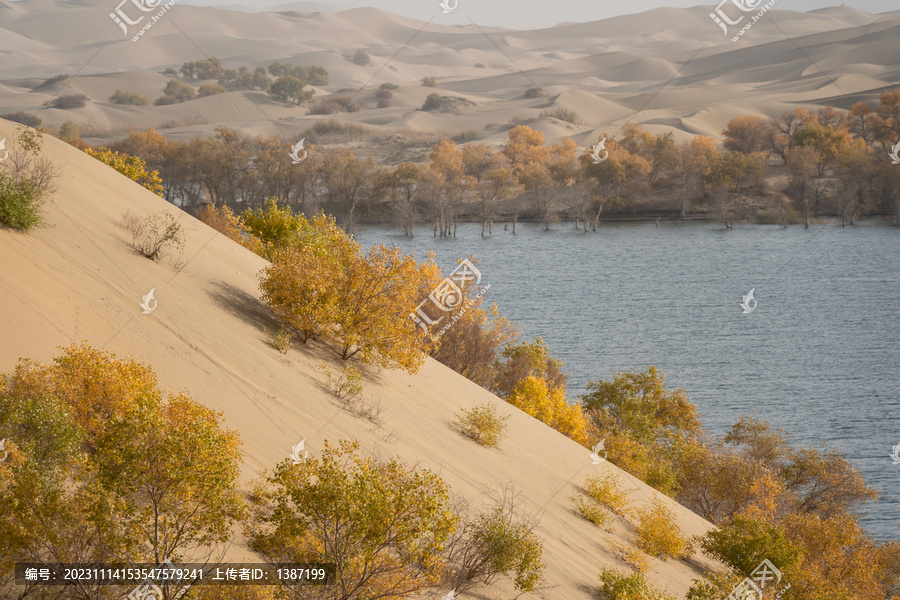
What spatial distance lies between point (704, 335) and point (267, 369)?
131 feet

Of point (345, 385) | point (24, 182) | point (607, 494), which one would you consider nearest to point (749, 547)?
point (607, 494)

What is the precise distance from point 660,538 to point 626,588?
3.33m

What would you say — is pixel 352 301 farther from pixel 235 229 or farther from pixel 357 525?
pixel 235 229

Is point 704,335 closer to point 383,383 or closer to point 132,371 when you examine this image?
point 383,383

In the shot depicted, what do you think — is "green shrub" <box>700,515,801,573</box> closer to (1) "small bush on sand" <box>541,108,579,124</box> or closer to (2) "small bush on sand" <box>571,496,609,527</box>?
(2) "small bush on sand" <box>571,496,609,527</box>

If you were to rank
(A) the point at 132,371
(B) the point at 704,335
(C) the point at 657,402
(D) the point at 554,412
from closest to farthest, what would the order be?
(A) the point at 132,371 < (D) the point at 554,412 < (C) the point at 657,402 < (B) the point at 704,335

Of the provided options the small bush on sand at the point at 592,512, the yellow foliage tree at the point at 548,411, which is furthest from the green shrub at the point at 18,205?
the yellow foliage tree at the point at 548,411

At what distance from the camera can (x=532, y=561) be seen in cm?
1033

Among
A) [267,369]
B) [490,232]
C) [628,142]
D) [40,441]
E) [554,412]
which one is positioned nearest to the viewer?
[40,441]

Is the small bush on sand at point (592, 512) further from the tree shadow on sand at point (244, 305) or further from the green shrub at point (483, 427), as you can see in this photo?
the tree shadow on sand at point (244, 305)

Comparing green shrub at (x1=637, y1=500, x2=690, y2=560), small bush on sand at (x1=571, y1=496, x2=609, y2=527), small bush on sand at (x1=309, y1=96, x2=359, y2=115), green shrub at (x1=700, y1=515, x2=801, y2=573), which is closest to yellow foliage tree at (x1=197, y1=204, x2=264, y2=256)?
small bush on sand at (x1=571, y1=496, x2=609, y2=527)

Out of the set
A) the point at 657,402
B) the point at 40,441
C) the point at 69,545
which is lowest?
the point at 657,402

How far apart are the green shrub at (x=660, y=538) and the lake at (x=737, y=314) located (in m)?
15.4

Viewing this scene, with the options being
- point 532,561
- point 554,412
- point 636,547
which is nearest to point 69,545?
point 532,561
